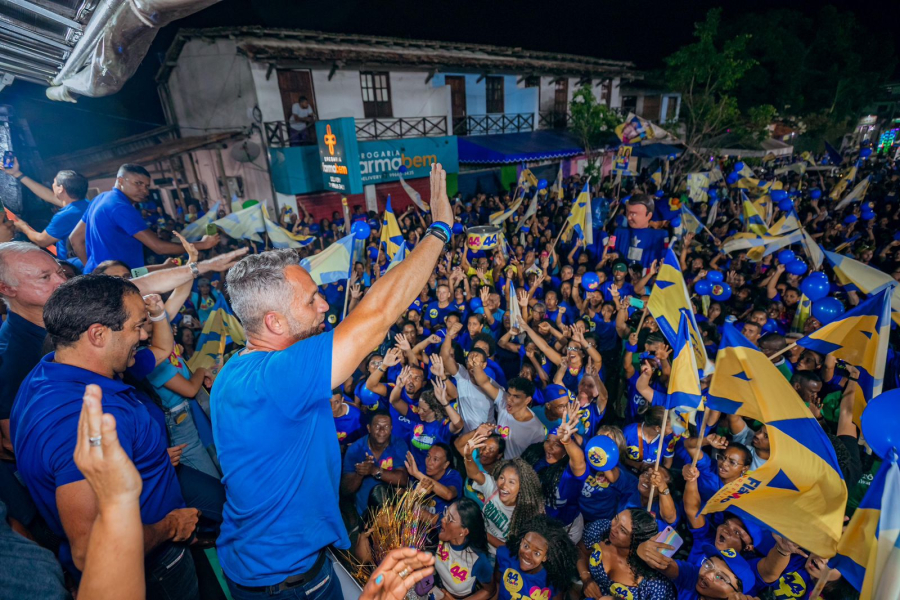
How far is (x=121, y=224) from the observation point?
3895mm

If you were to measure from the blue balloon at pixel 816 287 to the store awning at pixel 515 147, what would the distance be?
44.4 ft

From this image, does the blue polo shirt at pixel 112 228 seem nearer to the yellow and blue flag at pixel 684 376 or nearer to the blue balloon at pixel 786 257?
the yellow and blue flag at pixel 684 376

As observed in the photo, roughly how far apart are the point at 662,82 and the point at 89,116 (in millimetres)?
30095

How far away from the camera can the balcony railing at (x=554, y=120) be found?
22.7 meters

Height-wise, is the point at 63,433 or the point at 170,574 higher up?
the point at 63,433

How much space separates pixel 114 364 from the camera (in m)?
1.89

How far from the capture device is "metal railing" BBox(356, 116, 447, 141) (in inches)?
Result: 622

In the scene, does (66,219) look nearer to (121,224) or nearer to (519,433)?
(121,224)

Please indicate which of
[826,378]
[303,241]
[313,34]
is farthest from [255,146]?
[826,378]

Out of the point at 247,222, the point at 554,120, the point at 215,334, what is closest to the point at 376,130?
the point at 247,222

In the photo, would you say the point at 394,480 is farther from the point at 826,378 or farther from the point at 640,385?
the point at 826,378

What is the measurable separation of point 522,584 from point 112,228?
4574 mm

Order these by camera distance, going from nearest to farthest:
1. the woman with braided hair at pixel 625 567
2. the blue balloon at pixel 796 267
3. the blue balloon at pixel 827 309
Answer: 1. the woman with braided hair at pixel 625 567
2. the blue balloon at pixel 827 309
3. the blue balloon at pixel 796 267

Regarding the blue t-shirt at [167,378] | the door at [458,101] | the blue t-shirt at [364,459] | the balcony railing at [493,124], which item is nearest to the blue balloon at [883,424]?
the blue t-shirt at [364,459]
